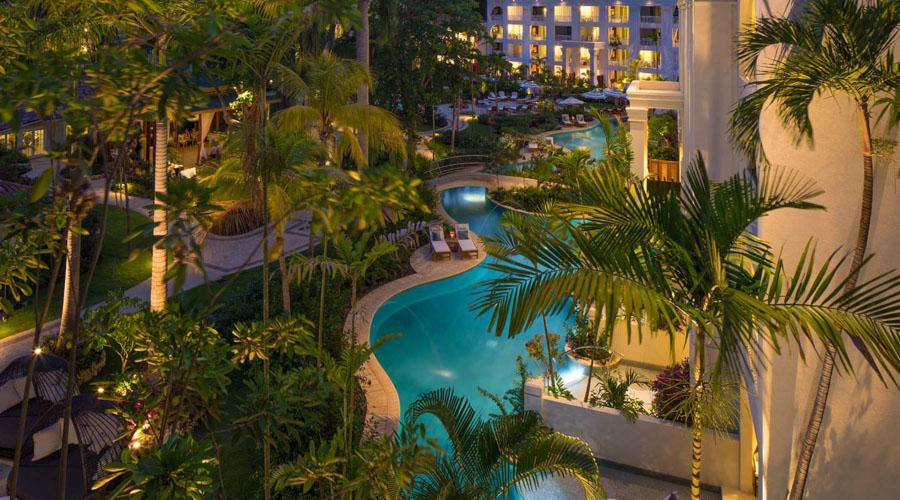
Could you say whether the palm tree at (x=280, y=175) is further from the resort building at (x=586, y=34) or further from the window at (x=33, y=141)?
the resort building at (x=586, y=34)

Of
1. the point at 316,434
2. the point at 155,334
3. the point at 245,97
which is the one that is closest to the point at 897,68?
the point at 155,334

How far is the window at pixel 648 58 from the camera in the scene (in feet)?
216

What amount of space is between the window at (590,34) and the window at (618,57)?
1.93 m

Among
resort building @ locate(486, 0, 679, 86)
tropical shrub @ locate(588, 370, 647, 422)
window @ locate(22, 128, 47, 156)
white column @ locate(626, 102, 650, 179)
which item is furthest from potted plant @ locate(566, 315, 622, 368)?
resort building @ locate(486, 0, 679, 86)

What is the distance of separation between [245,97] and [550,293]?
21814 mm

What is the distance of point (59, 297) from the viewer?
15.6 metres

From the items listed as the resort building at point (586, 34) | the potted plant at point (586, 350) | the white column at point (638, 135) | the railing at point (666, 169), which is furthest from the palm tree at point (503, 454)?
the resort building at point (586, 34)

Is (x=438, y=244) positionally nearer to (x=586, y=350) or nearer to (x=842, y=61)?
(x=586, y=350)

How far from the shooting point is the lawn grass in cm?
1425

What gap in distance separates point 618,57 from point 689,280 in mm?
66677

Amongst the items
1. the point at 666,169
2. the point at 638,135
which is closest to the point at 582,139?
the point at 666,169

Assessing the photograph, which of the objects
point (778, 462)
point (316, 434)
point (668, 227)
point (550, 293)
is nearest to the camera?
point (550, 293)

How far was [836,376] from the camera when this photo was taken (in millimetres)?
5863

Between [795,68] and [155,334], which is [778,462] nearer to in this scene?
[795,68]
